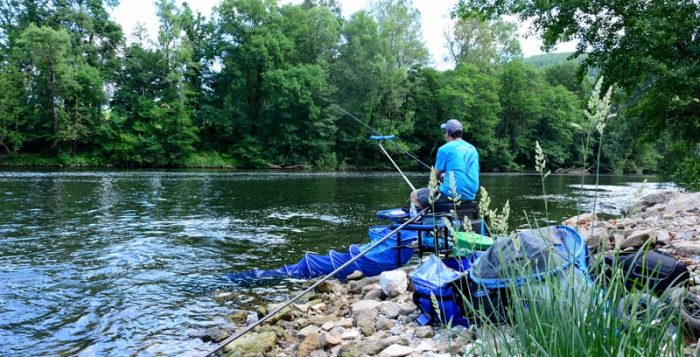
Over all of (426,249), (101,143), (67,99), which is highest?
(67,99)

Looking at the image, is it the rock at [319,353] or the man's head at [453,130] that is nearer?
the rock at [319,353]

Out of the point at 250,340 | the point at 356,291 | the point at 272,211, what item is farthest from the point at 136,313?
the point at 272,211

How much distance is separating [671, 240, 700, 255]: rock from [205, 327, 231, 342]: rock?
17.0 feet

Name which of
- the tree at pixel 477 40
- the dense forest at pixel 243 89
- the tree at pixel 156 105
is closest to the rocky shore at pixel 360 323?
the dense forest at pixel 243 89

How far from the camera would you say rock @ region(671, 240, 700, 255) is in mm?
5242

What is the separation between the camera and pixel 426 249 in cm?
711

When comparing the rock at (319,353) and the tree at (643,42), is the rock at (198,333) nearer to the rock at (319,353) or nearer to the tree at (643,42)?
the rock at (319,353)

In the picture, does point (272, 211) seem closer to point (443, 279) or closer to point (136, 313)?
point (136, 313)

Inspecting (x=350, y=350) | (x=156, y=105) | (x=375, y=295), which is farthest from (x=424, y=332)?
(x=156, y=105)

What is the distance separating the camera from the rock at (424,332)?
4.13 metres

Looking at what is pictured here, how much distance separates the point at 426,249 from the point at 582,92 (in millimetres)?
69311

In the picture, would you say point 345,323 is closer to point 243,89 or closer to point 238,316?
point 238,316

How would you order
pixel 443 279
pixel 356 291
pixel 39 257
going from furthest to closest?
pixel 39 257, pixel 356 291, pixel 443 279

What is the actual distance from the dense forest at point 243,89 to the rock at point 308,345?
35.1 m
